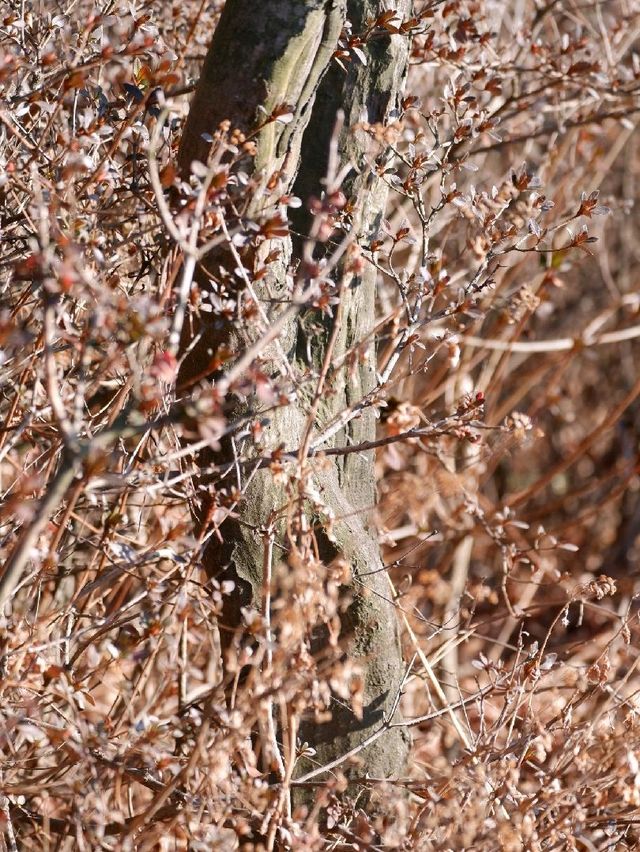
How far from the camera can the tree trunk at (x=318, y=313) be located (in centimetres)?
188

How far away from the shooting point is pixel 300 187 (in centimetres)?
217

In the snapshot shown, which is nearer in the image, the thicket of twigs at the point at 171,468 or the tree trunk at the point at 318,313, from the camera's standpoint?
the thicket of twigs at the point at 171,468

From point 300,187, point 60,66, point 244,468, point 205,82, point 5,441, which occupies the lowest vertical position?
point 244,468

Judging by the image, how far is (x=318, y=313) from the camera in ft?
7.20

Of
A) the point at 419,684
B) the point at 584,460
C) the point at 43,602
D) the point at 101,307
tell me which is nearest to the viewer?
the point at 101,307

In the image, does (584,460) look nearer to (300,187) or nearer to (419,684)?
(419,684)

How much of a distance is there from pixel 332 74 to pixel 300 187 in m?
0.28

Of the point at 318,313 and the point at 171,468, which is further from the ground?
the point at 318,313

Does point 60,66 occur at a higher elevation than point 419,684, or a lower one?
higher

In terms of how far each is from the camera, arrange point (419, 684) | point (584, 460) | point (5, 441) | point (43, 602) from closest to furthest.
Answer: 1. point (5, 441)
2. point (43, 602)
3. point (419, 684)
4. point (584, 460)

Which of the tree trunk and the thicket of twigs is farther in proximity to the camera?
the tree trunk

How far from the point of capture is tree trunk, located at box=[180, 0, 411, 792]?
1877mm

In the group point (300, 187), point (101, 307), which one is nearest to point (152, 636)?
point (101, 307)

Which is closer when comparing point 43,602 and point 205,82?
point 205,82
